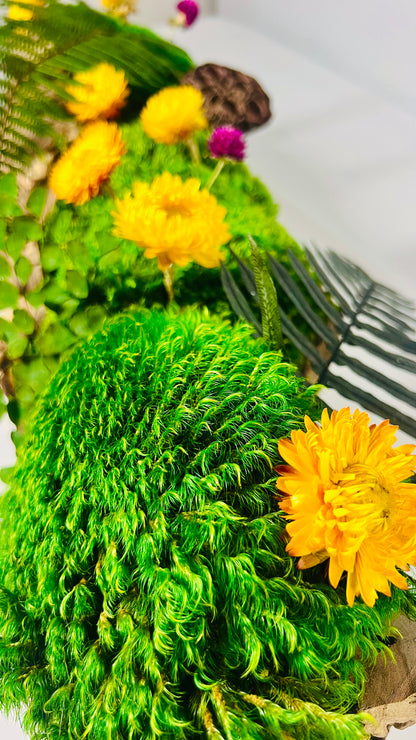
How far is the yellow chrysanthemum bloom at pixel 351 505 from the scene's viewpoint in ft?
1.04

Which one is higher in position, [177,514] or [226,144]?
[226,144]

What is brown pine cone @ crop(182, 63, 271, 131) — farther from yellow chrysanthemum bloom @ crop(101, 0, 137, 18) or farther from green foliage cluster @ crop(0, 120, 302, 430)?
yellow chrysanthemum bloom @ crop(101, 0, 137, 18)

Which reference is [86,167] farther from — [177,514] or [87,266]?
[177,514]

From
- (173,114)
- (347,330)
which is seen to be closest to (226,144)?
(173,114)

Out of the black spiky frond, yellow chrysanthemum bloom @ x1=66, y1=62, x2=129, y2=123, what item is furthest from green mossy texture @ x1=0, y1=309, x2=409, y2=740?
yellow chrysanthemum bloom @ x1=66, y1=62, x2=129, y2=123

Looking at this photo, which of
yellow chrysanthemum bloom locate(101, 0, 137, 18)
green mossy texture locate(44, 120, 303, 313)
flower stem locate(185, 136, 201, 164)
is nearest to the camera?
green mossy texture locate(44, 120, 303, 313)

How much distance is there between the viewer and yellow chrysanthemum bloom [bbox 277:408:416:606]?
316 mm

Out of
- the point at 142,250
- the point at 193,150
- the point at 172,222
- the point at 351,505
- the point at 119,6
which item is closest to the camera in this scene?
the point at 351,505

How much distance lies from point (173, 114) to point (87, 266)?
0.25m

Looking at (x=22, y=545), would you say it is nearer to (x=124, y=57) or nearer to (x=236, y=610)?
(x=236, y=610)

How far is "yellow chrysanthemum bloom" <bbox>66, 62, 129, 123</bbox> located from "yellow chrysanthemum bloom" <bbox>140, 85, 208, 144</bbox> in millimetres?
40

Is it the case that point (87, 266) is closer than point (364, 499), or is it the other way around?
point (364, 499)

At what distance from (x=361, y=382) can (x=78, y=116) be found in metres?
0.45

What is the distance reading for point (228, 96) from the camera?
781 millimetres
